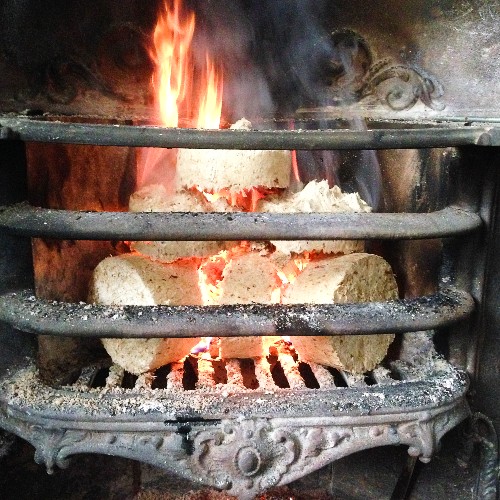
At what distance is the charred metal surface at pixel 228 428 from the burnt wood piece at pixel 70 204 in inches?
7.3

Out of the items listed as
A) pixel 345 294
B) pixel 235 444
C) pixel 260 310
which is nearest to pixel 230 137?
pixel 260 310

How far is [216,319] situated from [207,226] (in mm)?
158

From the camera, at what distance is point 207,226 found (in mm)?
988

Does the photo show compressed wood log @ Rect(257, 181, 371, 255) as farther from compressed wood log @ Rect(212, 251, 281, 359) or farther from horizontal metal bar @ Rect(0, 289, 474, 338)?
horizontal metal bar @ Rect(0, 289, 474, 338)

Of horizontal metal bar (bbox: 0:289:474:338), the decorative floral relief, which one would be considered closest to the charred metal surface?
horizontal metal bar (bbox: 0:289:474:338)

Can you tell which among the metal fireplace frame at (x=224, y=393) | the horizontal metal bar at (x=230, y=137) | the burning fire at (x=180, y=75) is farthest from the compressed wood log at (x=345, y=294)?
the burning fire at (x=180, y=75)

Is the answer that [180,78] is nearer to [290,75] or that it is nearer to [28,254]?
[290,75]

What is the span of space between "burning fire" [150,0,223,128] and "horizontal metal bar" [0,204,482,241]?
0.56 m

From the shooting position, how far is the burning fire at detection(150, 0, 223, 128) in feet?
4.77

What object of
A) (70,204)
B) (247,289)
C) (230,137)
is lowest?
(247,289)

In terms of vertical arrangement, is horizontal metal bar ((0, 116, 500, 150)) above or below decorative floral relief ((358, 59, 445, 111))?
below

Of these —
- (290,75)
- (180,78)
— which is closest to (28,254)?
(180,78)

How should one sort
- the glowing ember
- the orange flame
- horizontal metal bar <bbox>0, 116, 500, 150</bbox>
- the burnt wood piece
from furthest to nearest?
the orange flame < the glowing ember < the burnt wood piece < horizontal metal bar <bbox>0, 116, 500, 150</bbox>

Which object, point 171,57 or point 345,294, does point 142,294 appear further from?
point 171,57
